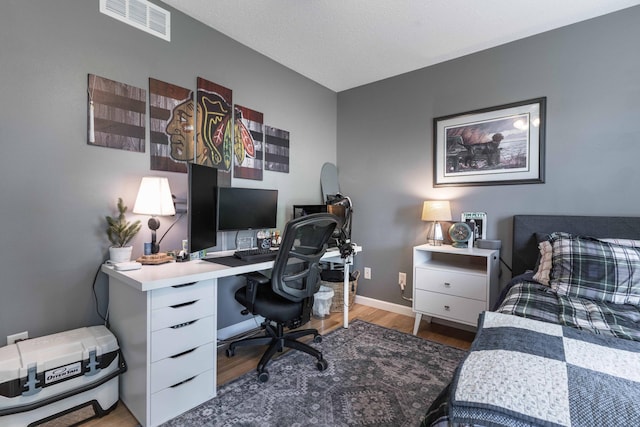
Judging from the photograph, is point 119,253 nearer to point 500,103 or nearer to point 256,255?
point 256,255

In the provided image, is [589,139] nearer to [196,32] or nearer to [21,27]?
[196,32]

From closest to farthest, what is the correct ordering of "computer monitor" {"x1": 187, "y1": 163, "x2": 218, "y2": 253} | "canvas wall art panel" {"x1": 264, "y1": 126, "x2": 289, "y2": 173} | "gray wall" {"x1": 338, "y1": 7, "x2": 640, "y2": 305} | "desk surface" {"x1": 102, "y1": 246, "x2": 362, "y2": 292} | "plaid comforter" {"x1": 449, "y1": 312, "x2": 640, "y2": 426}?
"plaid comforter" {"x1": 449, "y1": 312, "x2": 640, "y2": 426}, "desk surface" {"x1": 102, "y1": 246, "x2": 362, "y2": 292}, "computer monitor" {"x1": 187, "y1": 163, "x2": 218, "y2": 253}, "gray wall" {"x1": 338, "y1": 7, "x2": 640, "y2": 305}, "canvas wall art panel" {"x1": 264, "y1": 126, "x2": 289, "y2": 173}

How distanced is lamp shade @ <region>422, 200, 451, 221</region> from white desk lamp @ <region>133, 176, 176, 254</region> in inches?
84.3

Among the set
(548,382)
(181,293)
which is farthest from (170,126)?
(548,382)

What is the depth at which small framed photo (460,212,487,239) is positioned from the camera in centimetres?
264

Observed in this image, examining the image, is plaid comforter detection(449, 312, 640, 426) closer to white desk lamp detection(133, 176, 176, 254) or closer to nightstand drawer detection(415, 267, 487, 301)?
nightstand drawer detection(415, 267, 487, 301)

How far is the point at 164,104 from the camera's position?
2.11 m

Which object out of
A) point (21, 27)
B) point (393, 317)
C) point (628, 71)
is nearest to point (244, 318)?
point (393, 317)

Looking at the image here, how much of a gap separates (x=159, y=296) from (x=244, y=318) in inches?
50.1

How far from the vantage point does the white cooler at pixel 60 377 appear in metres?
1.29

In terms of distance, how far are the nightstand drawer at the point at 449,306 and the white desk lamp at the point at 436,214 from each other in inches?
20.3

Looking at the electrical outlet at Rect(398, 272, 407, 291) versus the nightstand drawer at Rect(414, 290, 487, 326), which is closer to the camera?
the nightstand drawer at Rect(414, 290, 487, 326)

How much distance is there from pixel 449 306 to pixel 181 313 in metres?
2.04

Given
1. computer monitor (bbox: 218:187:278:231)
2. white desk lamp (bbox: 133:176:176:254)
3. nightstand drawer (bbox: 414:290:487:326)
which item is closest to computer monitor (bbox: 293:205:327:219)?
computer monitor (bbox: 218:187:278:231)
